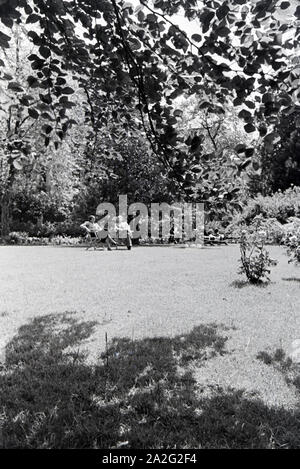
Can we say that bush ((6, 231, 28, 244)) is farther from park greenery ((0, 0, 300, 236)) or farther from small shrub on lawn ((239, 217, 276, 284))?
park greenery ((0, 0, 300, 236))

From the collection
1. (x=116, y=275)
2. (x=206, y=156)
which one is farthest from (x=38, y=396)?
(x=116, y=275)

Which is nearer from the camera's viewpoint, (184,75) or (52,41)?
(52,41)

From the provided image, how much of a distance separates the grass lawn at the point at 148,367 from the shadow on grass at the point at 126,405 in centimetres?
1

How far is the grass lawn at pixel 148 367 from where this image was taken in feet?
10.4

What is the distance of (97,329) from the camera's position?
5918mm

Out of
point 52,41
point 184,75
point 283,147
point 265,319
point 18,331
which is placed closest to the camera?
point 52,41

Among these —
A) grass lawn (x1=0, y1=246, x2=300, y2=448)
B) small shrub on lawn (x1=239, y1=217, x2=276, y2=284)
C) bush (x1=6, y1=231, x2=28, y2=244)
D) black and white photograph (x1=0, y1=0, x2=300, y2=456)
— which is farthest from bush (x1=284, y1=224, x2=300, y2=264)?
bush (x1=6, y1=231, x2=28, y2=244)

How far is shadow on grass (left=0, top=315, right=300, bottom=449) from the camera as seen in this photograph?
10.1 ft

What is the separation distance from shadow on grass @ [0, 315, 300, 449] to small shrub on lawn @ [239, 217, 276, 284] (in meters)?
4.64

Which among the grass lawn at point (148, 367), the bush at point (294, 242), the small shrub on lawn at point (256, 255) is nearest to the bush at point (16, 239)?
the grass lawn at point (148, 367)

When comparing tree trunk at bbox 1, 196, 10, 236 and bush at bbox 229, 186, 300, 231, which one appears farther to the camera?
tree trunk at bbox 1, 196, 10, 236

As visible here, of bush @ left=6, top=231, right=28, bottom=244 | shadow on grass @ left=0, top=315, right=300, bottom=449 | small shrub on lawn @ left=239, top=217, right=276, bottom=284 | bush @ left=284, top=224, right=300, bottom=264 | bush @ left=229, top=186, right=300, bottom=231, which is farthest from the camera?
bush @ left=229, top=186, right=300, bottom=231

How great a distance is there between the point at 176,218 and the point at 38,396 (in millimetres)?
23562
